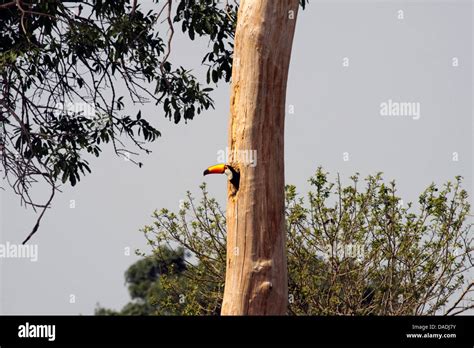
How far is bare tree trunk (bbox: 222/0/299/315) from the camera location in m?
7.23

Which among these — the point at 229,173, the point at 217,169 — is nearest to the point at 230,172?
the point at 229,173

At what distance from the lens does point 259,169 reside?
7.26 m

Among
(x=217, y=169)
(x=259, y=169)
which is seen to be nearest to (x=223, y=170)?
(x=217, y=169)

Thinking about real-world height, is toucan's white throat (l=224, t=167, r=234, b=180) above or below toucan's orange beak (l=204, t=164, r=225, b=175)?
below

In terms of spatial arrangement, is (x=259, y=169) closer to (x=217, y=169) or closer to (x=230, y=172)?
(x=230, y=172)

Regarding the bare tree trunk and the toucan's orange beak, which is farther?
the toucan's orange beak

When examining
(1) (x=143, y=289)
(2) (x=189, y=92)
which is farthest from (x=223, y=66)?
(1) (x=143, y=289)

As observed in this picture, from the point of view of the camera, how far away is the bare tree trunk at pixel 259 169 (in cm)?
723

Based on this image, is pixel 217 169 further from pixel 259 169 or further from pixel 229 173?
pixel 259 169

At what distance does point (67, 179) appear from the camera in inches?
421

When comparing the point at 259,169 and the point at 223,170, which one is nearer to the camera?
the point at 259,169
